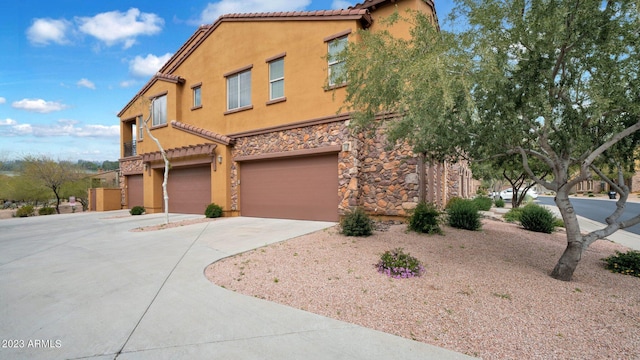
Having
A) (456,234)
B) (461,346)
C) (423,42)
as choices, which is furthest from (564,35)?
(456,234)

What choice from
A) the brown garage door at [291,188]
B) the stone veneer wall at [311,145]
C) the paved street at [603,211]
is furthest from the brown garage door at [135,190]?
the paved street at [603,211]

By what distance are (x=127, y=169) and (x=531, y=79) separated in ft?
76.6

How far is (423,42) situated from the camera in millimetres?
5449

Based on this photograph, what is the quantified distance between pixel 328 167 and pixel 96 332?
28.9 feet

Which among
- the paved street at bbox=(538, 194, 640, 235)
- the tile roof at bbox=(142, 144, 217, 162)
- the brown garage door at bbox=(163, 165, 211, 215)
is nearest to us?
the tile roof at bbox=(142, 144, 217, 162)

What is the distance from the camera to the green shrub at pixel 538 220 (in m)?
10.4

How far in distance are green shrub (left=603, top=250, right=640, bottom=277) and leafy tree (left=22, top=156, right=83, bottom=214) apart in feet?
106

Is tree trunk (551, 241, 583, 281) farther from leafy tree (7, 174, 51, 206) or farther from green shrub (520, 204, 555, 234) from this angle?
leafy tree (7, 174, 51, 206)

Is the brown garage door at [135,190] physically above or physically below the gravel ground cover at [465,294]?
above

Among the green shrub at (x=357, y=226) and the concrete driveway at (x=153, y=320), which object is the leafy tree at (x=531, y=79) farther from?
the concrete driveway at (x=153, y=320)

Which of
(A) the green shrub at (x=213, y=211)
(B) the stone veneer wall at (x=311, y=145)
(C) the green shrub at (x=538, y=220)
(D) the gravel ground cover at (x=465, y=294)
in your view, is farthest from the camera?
(A) the green shrub at (x=213, y=211)

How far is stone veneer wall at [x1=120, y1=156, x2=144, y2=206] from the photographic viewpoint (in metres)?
20.0

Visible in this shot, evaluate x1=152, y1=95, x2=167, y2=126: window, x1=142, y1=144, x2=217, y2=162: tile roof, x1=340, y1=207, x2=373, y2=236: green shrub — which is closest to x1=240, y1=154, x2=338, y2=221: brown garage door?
x1=142, y1=144, x2=217, y2=162: tile roof

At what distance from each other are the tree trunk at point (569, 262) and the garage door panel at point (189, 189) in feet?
45.6
